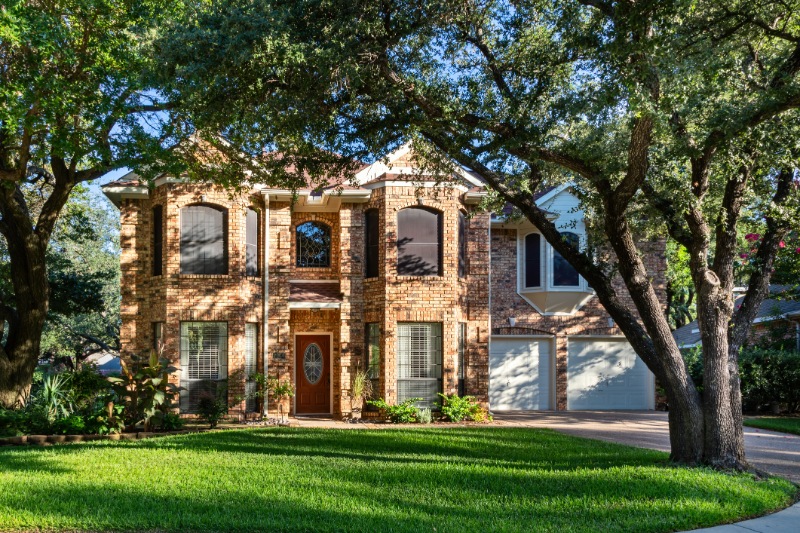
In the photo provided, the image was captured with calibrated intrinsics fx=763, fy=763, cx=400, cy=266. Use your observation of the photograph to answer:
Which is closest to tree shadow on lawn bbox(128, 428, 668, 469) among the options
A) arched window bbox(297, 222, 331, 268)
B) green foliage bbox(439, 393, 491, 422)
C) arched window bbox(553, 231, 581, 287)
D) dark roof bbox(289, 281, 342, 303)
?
green foliage bbox(439, 393, 491, 422)

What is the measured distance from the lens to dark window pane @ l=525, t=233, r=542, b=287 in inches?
863

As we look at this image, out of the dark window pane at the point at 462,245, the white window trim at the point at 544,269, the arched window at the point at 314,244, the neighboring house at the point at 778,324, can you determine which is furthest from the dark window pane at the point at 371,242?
the neighboring house at the point at 778,324

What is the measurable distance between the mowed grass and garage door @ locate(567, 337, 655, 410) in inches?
399

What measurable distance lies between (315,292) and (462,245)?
3998mm

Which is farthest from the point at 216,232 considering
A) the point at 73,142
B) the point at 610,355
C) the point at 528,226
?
the point at 610,355

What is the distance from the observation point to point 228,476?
964cm

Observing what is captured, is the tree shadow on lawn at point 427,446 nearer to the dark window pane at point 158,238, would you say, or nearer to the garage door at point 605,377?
the dark window pane at point 158,238

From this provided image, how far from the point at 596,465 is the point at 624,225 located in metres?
3.44

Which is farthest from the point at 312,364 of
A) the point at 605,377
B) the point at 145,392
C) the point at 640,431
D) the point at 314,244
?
the point at 605,377

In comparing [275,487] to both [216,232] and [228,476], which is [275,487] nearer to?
[228,476]

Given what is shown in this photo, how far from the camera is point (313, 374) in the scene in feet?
67.8

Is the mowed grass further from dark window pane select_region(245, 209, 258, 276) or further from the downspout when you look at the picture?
dark window pane select_region(245, 209, 258, 276)

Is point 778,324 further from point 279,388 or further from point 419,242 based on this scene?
point 279,388

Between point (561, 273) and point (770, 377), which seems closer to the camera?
point (770, 377)
